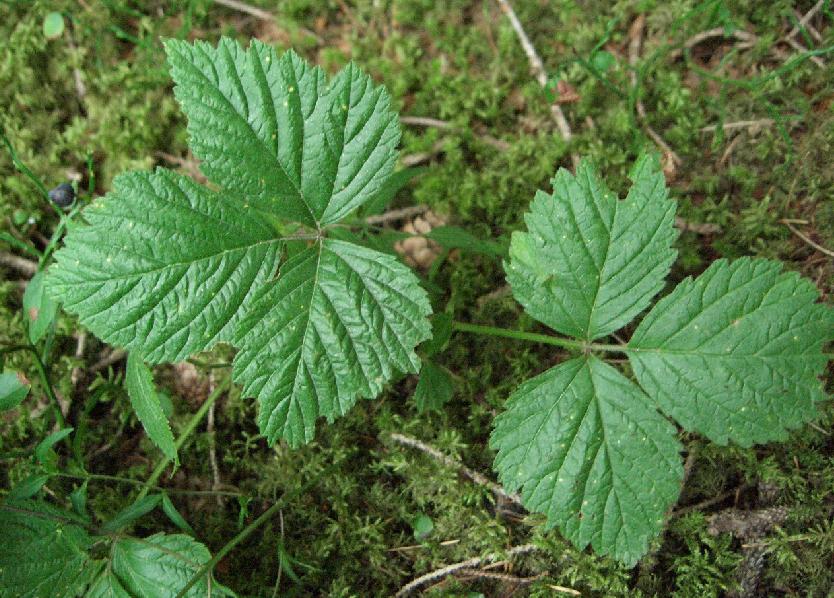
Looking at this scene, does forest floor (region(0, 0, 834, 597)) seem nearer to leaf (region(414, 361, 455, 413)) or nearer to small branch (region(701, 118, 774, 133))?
small branch (region(701, 118, 774, 133))

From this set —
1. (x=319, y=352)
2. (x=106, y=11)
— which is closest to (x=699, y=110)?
(x=319, y=352)

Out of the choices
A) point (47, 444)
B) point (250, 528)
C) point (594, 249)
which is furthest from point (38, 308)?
point (594, 249)

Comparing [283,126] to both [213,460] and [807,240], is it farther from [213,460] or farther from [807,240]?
[807,240]

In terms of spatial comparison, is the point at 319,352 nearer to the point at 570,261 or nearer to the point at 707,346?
the point at 570,261

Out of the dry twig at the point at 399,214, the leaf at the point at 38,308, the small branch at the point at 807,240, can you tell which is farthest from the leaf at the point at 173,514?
the small branch at the point at 807,240

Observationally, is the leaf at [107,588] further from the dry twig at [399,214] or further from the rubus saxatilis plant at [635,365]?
the dry twig at [399,214]

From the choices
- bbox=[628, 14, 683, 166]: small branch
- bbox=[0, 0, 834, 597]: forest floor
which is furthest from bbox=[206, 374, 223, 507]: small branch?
bbox=[628, 14, 683, 166]: small branch
